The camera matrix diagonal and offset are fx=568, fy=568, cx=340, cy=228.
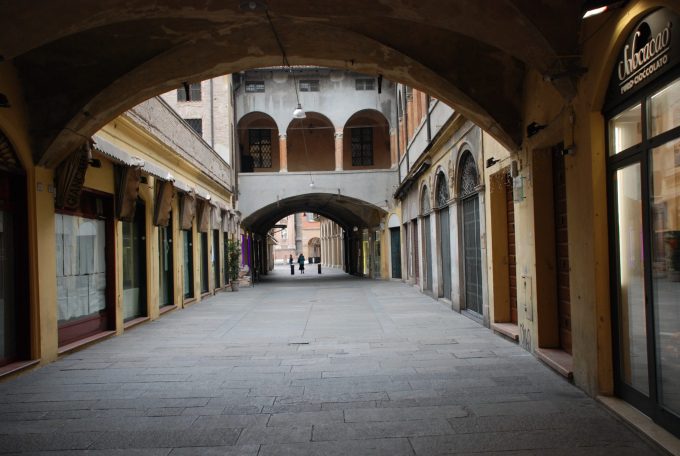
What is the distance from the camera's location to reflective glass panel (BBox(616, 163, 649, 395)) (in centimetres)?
452

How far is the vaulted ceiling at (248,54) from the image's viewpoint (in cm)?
579

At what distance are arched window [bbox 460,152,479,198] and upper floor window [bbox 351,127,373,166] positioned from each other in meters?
15.8

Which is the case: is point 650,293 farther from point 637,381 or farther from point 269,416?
point 269,416

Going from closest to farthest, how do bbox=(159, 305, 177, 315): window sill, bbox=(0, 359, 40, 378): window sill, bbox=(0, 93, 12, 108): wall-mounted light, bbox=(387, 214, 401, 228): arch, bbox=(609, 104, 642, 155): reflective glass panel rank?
bbox=(609, 104, 642, 155): reflective glass panel → bbox=(0, 93, 12, 108): wall-mounted light → bbox=(0, 359, 40, 378): window sill → bbox=(159, 305, 177, 315): window sill → bbox=(387, 214, 401, 228): arch

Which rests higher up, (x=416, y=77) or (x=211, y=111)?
(x=211, y=111)

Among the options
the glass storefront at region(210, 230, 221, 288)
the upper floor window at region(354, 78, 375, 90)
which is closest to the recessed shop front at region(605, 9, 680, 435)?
the glass storefront at region(210, 230, 221, 288)

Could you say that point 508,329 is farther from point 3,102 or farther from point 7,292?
point 3,102

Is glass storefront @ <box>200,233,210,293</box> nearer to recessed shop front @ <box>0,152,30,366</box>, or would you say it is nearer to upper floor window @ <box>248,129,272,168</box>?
upper floor window @ <box>248,129,272,168</box>

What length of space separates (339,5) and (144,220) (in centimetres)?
779

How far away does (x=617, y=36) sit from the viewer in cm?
455

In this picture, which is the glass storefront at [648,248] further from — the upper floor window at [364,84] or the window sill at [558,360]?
the upper floor window at [364,84]

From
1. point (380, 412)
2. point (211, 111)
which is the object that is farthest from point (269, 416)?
point (211, 111)

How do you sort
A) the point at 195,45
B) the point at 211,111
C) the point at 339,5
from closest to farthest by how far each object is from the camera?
the point at 339,5
the point at 195,45
the point at 211,111

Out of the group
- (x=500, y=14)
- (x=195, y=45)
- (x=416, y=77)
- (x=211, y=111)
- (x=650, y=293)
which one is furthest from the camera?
(x=211, y=111)
